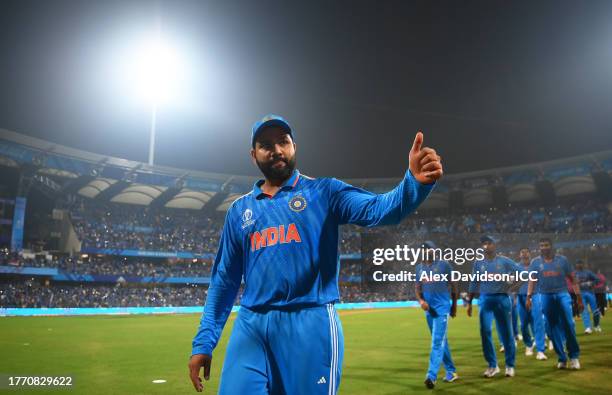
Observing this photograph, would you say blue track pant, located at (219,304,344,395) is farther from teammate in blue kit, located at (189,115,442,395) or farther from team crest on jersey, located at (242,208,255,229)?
team crest on jersey, located at (242,208,255,229)

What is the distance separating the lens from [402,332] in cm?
1812

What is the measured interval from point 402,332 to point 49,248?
40191mm

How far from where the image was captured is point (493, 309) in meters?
9.13

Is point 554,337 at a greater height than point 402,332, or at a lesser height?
→ greater

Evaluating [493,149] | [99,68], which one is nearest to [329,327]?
[99,68]

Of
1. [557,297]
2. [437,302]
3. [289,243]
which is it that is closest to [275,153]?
[289,243]

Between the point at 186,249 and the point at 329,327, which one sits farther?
the point at 186,249

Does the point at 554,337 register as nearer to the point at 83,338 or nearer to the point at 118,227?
the point at 83,338

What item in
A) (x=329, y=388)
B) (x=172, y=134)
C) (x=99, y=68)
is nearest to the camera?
(x=329, y=388)

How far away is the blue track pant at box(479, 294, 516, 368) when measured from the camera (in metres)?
8.95

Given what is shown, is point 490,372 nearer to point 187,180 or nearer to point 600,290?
point 600,290

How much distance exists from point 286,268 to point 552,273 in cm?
905

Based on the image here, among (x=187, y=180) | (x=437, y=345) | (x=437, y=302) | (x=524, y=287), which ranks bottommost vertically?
(x=437, y=345)

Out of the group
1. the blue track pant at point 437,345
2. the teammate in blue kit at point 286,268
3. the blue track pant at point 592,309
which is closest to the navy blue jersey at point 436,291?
the blue track pant at point 437,345
